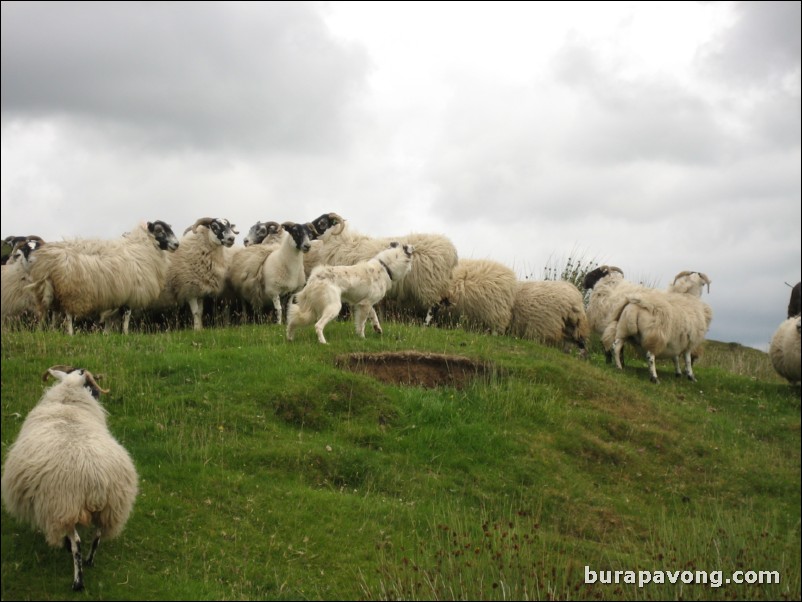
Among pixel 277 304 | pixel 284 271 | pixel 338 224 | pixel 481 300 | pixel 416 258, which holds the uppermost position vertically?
pixel 338 224

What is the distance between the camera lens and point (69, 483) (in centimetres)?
859

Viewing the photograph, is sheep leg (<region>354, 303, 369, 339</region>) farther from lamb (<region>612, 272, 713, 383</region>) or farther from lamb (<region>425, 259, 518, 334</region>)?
lamb (<region>612, 272, 713, 383</region>)

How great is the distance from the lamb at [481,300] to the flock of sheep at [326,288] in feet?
0.09

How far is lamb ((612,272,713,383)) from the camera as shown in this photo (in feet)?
59.8

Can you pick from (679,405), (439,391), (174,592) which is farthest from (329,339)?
(174,592)

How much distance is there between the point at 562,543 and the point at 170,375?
667 cm

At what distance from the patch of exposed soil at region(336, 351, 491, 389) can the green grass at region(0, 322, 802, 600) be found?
40cm

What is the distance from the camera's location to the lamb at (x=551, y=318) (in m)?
21.3

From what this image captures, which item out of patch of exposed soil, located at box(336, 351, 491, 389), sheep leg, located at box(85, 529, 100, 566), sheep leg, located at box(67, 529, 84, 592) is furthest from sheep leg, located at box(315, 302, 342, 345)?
sheep leg, located at box(67, 529, 84, 592)

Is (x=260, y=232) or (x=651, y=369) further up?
(x=260, y=232)

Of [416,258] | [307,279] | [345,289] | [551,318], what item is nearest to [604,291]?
[551,318]

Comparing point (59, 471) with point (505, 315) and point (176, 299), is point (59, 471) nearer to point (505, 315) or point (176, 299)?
point (176, 299)

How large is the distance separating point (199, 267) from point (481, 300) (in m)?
6.57

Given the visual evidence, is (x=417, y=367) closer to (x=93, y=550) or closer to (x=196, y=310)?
(x=196, y=310)
